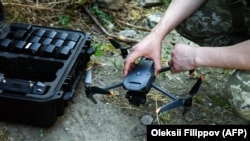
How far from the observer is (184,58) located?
1.86 metres

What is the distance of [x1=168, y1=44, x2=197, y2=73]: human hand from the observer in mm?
1842

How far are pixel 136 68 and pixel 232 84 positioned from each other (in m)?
0.44

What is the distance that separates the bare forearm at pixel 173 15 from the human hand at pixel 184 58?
14cm

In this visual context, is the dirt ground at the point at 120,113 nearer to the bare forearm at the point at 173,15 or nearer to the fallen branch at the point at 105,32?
the fallen branch at the point at 105,32

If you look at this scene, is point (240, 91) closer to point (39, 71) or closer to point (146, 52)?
point (146, 52)

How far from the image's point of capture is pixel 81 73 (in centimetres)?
226

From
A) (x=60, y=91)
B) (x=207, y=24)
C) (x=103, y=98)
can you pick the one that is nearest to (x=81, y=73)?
(x=103, y=98)

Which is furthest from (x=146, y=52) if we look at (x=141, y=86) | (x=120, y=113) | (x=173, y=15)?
(x=120, y=113)

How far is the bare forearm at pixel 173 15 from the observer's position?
6.58 feet

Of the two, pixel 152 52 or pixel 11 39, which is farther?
pixel 11 39

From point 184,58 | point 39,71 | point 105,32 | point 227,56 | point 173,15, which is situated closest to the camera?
point 227,56

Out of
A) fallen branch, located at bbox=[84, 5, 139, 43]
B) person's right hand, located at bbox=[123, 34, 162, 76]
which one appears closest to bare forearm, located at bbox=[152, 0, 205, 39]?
person's right hand, located at bbox=[123, 34, 162, 76]

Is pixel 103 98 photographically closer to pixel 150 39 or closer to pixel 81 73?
pixel 81 73

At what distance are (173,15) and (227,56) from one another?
40cm
